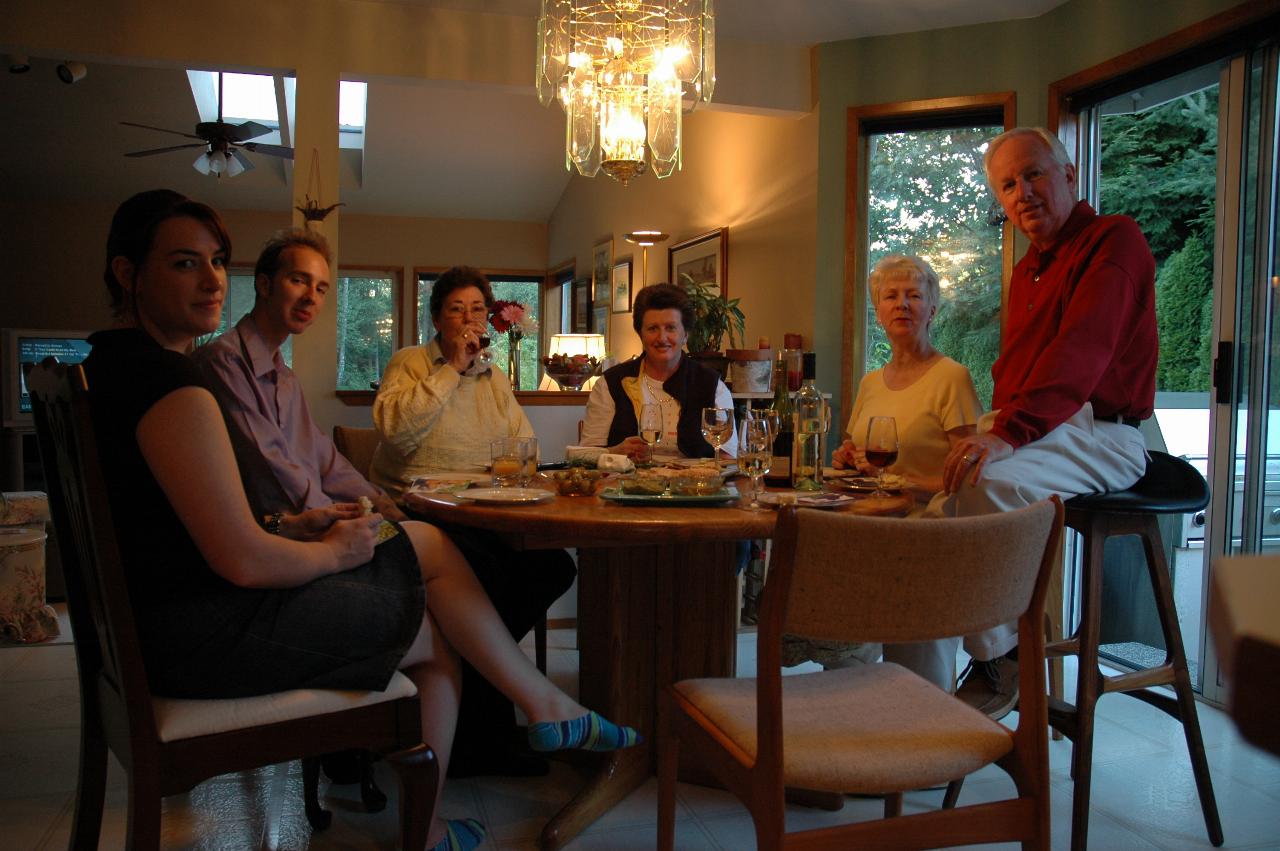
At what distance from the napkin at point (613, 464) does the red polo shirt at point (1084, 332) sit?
2.82ft

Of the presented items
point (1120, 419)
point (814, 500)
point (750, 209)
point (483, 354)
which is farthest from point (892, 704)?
point (750, 209)

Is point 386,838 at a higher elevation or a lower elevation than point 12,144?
lower

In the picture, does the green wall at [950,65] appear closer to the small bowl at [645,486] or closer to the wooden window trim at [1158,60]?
the wooden window trim at [1158,60]

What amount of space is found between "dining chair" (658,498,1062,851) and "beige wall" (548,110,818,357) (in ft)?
10.3

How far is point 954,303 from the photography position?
407cm

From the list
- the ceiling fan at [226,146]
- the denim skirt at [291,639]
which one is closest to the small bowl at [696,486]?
the denim skirt at [291,639]

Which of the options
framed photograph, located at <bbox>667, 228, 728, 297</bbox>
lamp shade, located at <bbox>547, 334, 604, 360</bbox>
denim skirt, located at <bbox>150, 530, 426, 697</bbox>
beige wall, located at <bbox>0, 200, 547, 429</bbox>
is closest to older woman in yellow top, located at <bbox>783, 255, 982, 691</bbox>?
denim skirt, located at <bbox>150, 530, 426, 697</bbox>

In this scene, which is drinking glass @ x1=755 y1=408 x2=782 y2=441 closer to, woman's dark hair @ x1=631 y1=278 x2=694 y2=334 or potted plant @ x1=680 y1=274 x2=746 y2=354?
woman's dark hair @ x1=631 y1=278 x2=694 y2=334

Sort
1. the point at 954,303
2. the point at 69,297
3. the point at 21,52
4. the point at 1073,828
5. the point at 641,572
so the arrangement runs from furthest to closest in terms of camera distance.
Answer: the point at 69,297 → the point at 954,303 → the point at 21,52 → the point at 641,572 → the point at 1073,828

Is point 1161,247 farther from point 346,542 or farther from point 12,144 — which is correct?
point 12,144

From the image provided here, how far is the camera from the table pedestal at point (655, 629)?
2125 mm

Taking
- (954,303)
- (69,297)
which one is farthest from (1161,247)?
(69,297)

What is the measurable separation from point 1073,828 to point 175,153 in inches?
312

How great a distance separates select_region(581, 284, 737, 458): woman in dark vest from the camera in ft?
10.2
